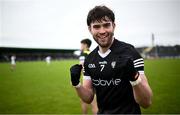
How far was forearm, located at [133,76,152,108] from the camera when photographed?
251 cm

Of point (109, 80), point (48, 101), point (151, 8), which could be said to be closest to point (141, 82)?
point (109, 80)

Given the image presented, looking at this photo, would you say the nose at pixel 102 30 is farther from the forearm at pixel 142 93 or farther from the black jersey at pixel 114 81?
the forearm at pixel 142 93

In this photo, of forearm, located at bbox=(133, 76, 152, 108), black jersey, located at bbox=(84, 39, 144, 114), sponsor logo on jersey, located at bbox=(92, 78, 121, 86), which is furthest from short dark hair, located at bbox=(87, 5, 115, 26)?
forearm, located at bbox=(133, 76, 152, 108)

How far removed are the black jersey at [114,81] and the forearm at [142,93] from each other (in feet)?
0.53

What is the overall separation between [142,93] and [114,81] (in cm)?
35

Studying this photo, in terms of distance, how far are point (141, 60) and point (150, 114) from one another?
192 inches

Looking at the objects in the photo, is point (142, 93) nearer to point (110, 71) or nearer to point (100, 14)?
point (110, 71)

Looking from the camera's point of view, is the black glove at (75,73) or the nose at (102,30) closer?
the nose at (102,30)

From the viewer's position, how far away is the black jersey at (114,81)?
8.87 feet

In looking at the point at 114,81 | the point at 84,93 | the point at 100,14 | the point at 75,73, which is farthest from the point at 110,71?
the point at 100,14

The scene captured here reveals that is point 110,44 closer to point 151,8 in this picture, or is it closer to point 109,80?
point 109,80

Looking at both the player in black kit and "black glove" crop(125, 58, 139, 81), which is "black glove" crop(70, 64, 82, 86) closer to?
the player in black kit

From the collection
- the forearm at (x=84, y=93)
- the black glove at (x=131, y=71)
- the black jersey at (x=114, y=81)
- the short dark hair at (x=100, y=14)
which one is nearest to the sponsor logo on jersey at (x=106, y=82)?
the black jersey at (x=114, y=81)

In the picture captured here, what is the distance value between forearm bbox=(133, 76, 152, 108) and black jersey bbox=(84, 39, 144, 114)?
0.16 m
